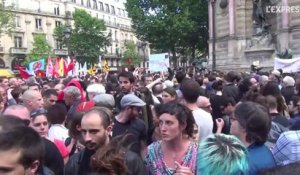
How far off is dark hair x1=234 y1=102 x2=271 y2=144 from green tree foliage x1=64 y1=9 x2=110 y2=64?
7315cm

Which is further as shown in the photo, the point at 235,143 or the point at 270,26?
the point at 270,26

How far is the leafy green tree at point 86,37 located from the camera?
77312 mm

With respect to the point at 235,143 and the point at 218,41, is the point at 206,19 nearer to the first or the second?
the point at 218,41

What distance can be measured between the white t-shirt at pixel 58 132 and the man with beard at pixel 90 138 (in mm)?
1666

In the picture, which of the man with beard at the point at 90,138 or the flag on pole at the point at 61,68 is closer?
the man with beard at the point at 90,138

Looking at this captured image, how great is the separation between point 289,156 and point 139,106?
8.36 ft

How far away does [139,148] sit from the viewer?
5.45m

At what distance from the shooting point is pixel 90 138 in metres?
4.34

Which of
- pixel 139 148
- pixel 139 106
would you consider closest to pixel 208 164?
pixel 139 148

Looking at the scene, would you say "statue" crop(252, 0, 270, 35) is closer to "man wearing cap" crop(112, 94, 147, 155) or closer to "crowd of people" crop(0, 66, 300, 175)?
"crowd of people" crop(0, 66, 300, 175)

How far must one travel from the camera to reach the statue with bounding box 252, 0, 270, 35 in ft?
91.8

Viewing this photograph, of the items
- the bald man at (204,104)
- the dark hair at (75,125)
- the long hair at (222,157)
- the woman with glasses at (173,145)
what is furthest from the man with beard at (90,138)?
the bald man at (204,104)

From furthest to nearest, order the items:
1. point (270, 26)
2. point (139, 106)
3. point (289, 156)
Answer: point (270, 26) < point (139, 106) < point (289, 156)

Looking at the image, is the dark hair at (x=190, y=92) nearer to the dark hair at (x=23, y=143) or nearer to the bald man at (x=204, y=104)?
the bald man at (x=204, y=104)
